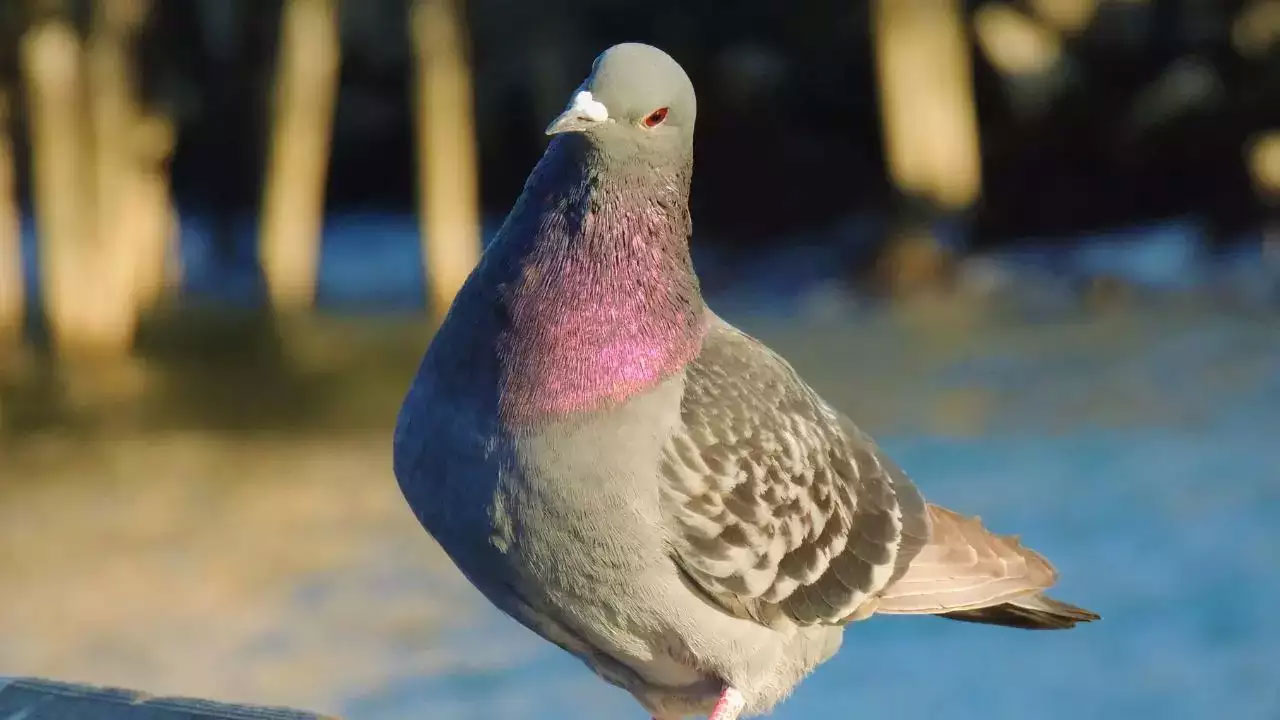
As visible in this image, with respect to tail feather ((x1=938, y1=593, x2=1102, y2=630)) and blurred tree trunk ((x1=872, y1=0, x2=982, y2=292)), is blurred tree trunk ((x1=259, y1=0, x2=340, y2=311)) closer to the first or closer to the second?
blurred tree trunk ((x1=872, y1=0, x2=982, y2=292))

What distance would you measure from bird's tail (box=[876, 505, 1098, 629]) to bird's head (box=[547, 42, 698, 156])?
54.8 inches

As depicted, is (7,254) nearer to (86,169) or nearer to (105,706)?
(86,169)

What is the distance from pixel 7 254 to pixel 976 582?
13602 millimetres

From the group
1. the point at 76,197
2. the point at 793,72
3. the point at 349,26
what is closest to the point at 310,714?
the point at 76,197

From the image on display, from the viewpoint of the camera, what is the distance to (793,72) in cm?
2206

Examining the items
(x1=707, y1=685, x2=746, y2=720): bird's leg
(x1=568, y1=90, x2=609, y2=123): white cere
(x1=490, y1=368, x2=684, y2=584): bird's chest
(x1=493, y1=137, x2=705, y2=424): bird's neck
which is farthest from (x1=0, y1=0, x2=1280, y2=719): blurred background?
(x1=568, y1=90, x2=609, y2=123): white cere

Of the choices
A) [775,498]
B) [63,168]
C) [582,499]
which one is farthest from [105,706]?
[63,168]

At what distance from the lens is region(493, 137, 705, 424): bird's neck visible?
3.38 meters

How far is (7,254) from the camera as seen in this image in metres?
15.8

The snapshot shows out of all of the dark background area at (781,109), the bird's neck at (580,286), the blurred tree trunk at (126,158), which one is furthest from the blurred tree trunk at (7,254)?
the bird's neck at (580,286)

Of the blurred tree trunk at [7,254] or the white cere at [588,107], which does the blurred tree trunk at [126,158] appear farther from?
the white cere at [588,107]

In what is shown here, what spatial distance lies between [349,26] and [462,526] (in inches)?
871

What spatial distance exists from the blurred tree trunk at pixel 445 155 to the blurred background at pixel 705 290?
4 centimetres

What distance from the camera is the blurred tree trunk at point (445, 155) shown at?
53.3 ft
